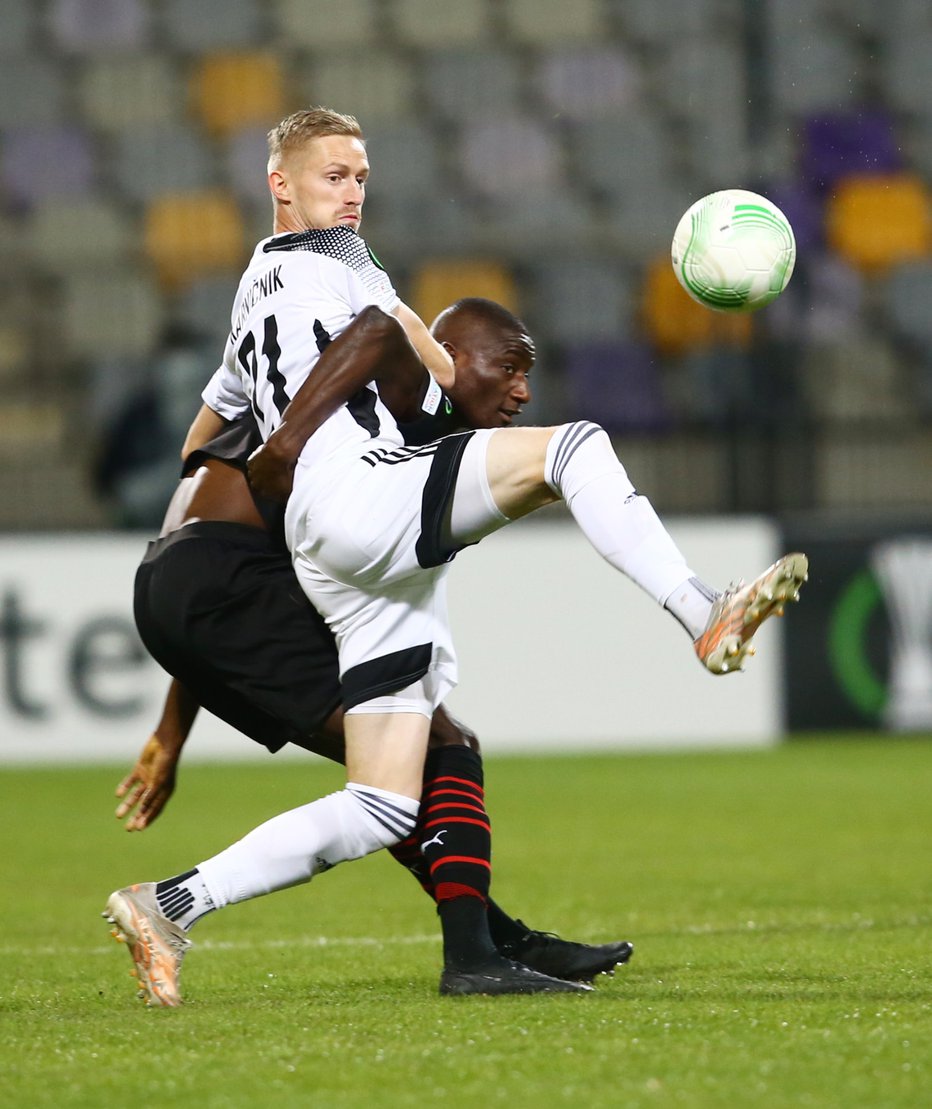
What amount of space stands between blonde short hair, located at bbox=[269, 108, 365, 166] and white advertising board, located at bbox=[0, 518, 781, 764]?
671 cm

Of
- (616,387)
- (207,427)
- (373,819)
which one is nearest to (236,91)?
(616,387)

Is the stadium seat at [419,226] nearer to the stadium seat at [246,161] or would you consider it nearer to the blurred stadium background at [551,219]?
the blurred stadium background at [551,219]

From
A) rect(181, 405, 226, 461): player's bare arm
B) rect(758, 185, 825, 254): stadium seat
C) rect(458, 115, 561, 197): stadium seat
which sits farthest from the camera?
rect(458, 115, 561, 197): stadium seat

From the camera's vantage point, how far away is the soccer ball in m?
4.32

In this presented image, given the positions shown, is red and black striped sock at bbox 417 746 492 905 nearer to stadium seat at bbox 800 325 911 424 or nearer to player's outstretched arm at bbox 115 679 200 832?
player's outstretched arm at bbox 115 679 200 832

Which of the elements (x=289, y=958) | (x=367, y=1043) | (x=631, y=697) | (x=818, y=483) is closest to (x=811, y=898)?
(x=289, y=958)

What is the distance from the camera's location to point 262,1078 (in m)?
3.04

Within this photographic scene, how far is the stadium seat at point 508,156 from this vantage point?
557 inches

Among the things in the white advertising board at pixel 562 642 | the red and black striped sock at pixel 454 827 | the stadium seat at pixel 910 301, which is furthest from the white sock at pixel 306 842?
the stadium seat at pixel 910 301

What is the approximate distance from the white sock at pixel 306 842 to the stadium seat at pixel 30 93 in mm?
11116

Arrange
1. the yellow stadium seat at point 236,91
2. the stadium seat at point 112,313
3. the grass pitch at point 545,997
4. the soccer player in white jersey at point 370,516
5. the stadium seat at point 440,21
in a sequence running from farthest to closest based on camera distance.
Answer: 1. the stadium seat at point 440,21
2. the yellow stadium seat at point 236,91
3. the stadium seat at point 112,313
4. the soccer player in white jersey at point 370,516
5. the grass pitch at point 545,997

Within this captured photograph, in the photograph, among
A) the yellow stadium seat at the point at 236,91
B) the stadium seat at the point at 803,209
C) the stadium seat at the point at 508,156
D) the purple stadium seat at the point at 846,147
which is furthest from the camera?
the yellow stadium seat at the point at 236,91

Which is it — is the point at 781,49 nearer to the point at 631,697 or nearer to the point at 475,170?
the point at 475,170

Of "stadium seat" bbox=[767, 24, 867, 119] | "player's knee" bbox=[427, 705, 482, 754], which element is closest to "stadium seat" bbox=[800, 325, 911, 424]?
"stadium seat" bbox=[767, 24, 867, 119]
